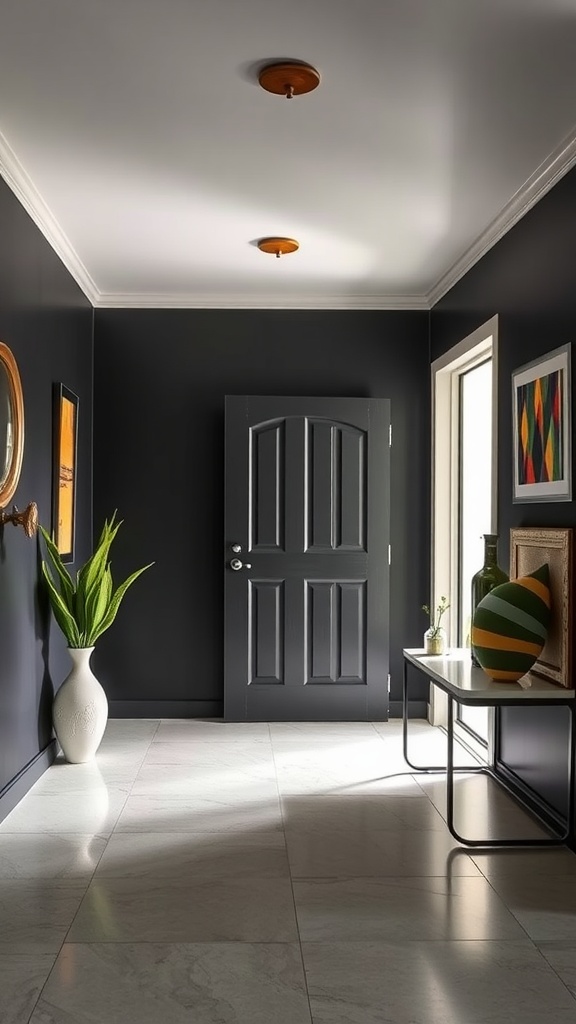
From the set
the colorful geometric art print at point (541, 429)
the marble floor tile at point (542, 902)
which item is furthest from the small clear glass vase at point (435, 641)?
the marble floor tile at point (542, 902)

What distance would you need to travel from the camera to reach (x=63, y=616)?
4457mm

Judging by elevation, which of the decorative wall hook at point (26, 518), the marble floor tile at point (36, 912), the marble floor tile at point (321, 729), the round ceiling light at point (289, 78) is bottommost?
the marble floor tile at point (321, 729)

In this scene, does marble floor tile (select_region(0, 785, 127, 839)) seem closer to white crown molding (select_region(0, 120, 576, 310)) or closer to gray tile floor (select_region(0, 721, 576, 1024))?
gray tile floor (select_region(0, 721, 576, 1024))

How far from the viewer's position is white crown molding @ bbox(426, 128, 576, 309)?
3.45m

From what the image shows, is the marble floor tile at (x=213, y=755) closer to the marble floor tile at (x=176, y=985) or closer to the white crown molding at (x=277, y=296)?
the marble floor tile at (x=176, y=985)

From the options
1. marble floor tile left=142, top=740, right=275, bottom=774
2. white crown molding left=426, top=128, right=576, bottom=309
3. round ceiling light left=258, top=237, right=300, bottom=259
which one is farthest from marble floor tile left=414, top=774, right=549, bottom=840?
round ceiling light left=258, top=237, right=300, bottom=259

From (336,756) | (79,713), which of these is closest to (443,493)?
(336,756)

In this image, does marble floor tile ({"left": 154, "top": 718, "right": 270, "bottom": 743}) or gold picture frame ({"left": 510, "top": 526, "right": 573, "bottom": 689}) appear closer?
gold picture frame ({"left": 510, "top": 526, "right": 573, "bottom": 689})

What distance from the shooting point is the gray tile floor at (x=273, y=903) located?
7.52 feet

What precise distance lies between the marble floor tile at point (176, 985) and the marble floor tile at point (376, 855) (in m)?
0.62

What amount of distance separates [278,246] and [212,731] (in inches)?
104

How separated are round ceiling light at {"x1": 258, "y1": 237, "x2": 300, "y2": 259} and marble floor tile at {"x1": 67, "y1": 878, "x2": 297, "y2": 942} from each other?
290 centimetres

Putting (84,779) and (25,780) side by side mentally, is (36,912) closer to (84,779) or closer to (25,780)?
(25,780)

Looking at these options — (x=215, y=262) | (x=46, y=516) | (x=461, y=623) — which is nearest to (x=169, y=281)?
(x=215, y=262)
